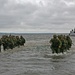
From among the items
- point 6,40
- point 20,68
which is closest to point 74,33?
point 6,40

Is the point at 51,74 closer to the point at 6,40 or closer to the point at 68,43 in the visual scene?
the point at 68,43

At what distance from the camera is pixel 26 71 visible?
30.9 meters

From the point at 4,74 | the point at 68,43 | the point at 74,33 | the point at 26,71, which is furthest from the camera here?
the point at 74,33

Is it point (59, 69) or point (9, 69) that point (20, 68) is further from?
point (59, 69)

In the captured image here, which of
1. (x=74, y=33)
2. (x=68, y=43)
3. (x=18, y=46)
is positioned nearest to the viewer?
(x=68, y=43)

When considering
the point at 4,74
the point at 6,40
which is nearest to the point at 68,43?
the point at 6,40

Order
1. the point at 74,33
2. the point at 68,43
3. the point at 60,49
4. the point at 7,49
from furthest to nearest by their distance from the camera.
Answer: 1. the point at 74,33
2. the point at 7,49
3. the point at 68,43
4. the point at 60,49

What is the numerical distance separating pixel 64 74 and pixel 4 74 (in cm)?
618

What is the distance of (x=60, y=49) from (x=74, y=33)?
491ft

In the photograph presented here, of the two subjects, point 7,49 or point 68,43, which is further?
point 7,49

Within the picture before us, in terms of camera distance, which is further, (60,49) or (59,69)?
(60,49)

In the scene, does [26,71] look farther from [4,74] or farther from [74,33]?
[74,33]

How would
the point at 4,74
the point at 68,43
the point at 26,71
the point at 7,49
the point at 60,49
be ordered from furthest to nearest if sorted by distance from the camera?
the point at 7,49 < the point at 68,43 < the point at 60,49 < the point at 26,71 < the point at 4,74

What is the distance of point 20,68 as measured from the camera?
33.1 m
